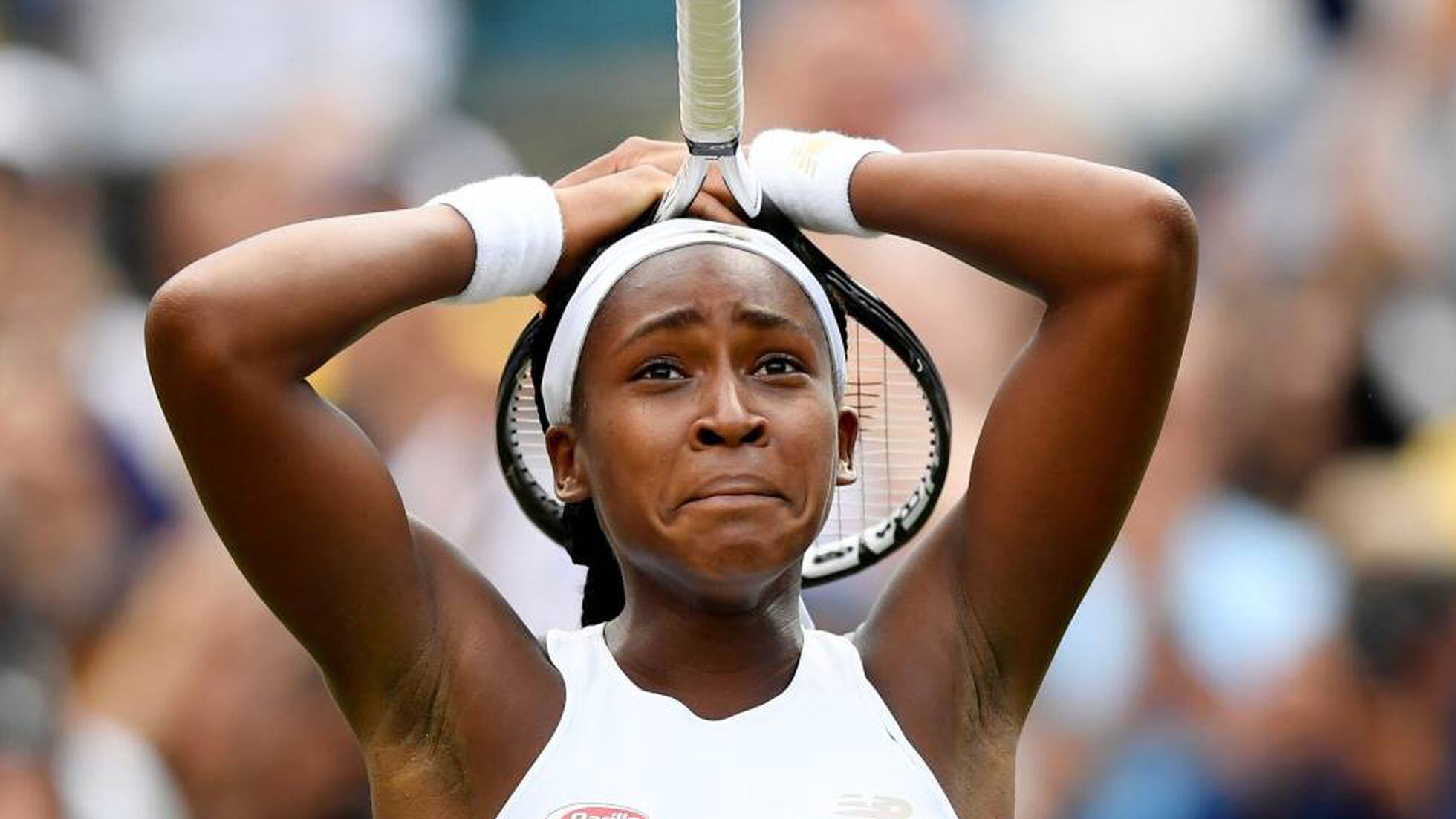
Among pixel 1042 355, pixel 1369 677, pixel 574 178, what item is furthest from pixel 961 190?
pixel 1369 677

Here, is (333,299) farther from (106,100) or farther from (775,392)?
(106,100)

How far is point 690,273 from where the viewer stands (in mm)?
2469

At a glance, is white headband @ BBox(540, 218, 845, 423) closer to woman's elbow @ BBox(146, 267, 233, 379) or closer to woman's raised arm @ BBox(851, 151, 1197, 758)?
woman's raised arm @ BBox(851, 151, 1197, 758)

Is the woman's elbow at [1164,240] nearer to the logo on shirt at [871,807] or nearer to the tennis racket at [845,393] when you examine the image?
the tennis racket at [845,393]

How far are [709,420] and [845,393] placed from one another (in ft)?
1.72

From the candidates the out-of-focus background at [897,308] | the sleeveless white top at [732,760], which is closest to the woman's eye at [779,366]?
the sleeveless white top at [732,760]

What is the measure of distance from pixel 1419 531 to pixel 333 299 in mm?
3120

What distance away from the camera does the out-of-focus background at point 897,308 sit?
14.2 feet

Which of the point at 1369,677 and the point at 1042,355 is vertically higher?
the point at 1042,355

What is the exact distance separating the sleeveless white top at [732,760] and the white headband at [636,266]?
0.37 meters

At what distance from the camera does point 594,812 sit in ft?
7.57

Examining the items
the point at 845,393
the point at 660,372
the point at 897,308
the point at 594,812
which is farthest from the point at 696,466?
the point at 897,308

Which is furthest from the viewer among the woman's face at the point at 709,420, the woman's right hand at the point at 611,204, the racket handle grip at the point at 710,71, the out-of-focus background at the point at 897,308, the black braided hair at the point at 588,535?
the out-of-focus background at the point at 897,308

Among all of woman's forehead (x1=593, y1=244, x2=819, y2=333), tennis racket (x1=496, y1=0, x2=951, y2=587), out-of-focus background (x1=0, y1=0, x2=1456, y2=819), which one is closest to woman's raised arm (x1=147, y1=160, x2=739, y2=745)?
woman's forehead (x1=593, y1=244, x2=819, y2=333)
